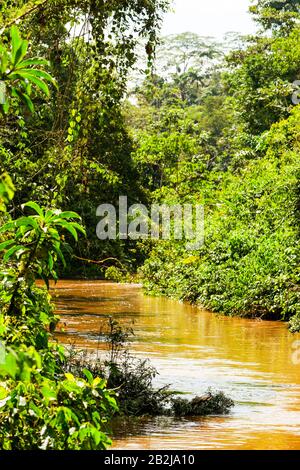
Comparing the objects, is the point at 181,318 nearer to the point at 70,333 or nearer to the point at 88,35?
the point at 70,333

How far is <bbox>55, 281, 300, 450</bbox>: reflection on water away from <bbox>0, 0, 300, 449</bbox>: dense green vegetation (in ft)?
1.35

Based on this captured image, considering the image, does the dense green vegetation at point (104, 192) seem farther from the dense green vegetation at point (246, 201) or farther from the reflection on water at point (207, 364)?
the reflection on water at point (207, 364)

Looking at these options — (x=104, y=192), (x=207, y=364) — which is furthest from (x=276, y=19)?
(x=207, y=364)

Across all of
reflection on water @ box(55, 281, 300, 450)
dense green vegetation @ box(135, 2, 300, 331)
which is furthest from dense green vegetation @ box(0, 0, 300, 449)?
reflection on water @ box(55, 281, 300, 450)

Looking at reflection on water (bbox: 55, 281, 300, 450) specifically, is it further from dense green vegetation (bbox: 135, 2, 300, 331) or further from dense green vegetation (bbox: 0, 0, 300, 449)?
dense green vegetation (bbox: 135, 2, 300, 331)

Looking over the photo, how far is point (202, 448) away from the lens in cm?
690

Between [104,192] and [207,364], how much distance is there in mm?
20562

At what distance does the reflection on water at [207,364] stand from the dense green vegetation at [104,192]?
412mm

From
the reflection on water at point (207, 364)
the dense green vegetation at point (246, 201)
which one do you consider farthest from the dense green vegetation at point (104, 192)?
the reflection on water at point (207, 364)

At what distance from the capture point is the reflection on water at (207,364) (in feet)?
24.3

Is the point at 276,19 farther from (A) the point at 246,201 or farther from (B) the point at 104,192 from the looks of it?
(A) the point at 246,201

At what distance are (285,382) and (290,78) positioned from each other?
1008 inches

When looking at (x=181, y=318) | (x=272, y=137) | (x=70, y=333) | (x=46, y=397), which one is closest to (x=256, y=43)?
(x=272, y=137)
